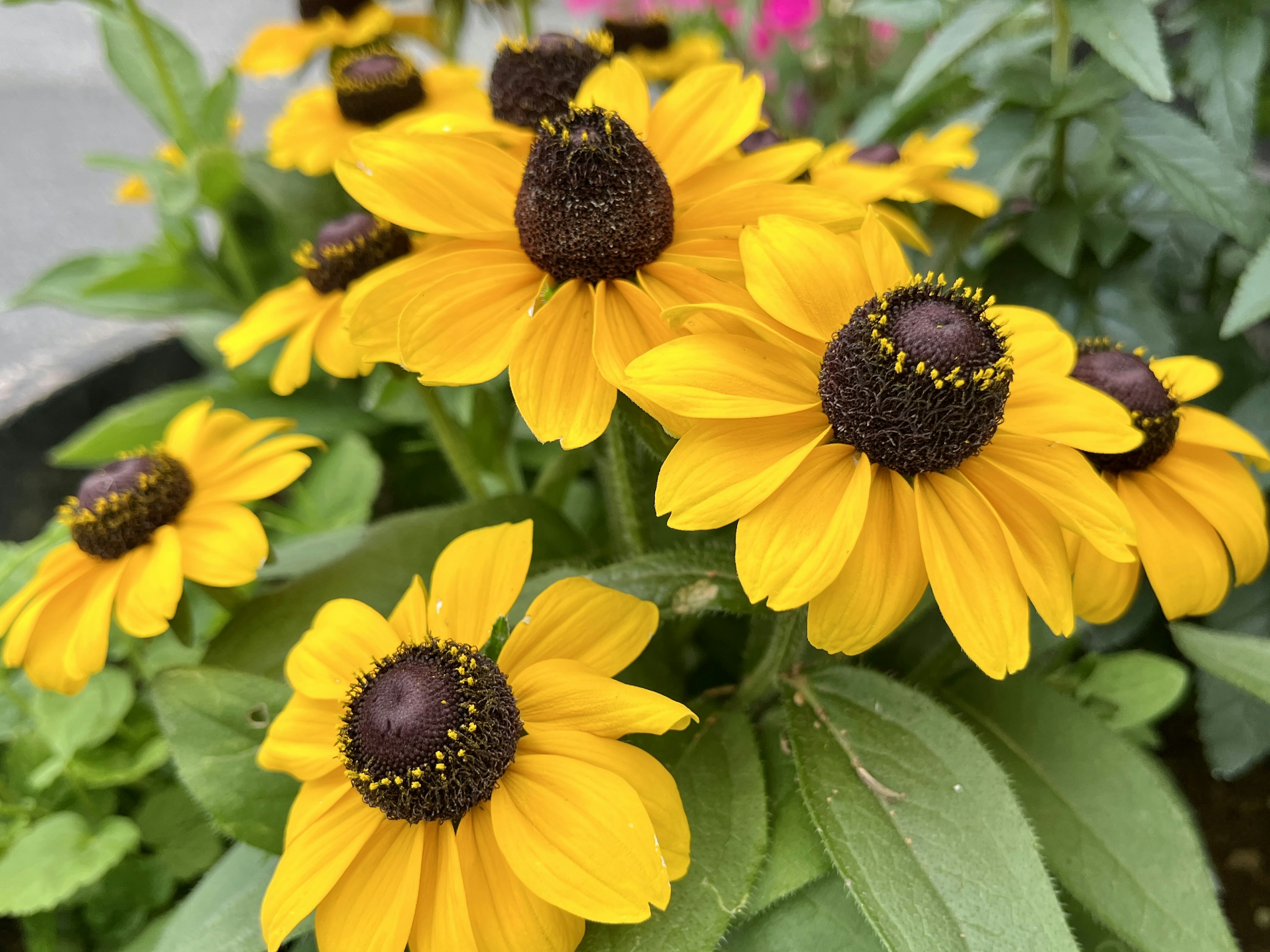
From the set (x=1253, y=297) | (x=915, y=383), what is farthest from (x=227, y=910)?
(x=1253, y=297)

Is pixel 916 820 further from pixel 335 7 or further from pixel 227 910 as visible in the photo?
pixel 335 7

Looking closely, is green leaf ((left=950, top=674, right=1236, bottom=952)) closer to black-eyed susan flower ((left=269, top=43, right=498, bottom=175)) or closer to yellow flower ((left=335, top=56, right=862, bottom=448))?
yellow flower ((left=335, top=56, right=862, bottom=448))

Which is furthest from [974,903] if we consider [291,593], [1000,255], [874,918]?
[1000,255]

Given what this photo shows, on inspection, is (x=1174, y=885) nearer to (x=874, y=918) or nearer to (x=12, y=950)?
(x=874, y=918)

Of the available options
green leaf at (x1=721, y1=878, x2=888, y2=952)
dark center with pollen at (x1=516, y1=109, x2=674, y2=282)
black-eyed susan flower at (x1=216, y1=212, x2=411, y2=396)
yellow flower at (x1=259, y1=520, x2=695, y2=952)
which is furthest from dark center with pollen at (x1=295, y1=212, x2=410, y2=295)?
green leaf at (x1=721, y1=878, x2=888, y2=952)

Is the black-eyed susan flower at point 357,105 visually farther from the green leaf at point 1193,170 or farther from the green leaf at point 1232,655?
the green leaf at point 1232,655
